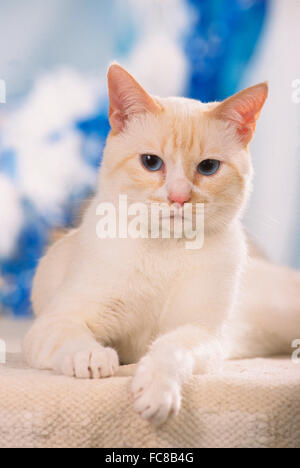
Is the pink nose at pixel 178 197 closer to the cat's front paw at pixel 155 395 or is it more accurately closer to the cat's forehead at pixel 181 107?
the cat's forehead at pixel 181 107

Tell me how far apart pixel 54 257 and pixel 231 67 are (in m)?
1.19

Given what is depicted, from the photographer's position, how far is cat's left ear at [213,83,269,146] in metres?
1.40

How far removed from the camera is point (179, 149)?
1336 mm

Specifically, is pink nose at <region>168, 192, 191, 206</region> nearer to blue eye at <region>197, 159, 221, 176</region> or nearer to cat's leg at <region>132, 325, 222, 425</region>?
blue eye at <region>197, 159, 221, 176</region>

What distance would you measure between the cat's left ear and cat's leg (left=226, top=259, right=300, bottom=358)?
2.01ft

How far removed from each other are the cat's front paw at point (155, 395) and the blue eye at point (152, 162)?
1.82ft

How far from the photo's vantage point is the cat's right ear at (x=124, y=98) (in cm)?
136

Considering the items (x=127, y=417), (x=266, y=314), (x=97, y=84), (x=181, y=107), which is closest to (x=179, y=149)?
(x=181, y=107)

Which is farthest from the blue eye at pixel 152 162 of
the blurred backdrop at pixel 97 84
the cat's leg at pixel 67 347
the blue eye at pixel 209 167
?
the blurred backdrop at pixel 97 84

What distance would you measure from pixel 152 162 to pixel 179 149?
8 cm

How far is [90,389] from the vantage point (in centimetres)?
103

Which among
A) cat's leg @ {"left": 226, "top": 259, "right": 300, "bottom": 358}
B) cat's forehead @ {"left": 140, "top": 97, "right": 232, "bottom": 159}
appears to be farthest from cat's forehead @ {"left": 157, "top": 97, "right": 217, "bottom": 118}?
cat's leg @ {"left": 226, "top": 259, "right": 300, "bottom": 358}

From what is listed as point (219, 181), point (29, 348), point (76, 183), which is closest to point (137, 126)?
point (219, 181)
